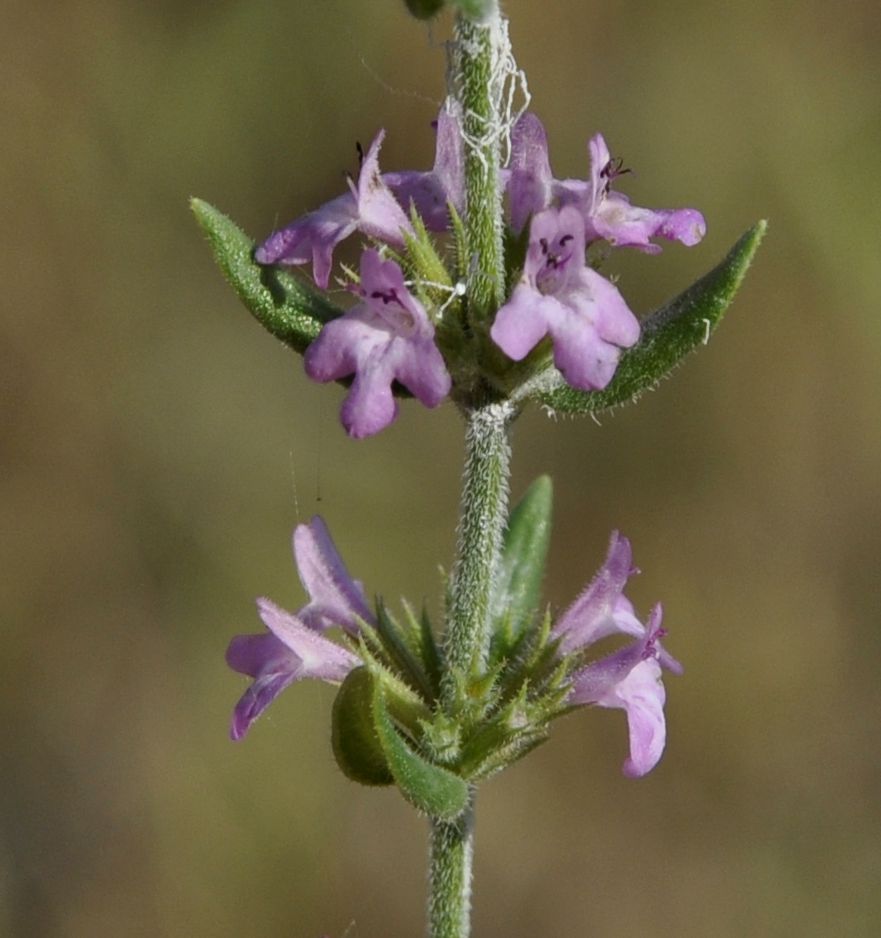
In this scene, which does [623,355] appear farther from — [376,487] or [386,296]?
[376,487]

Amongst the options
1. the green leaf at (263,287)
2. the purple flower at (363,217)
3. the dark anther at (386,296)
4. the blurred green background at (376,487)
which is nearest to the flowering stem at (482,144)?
the purple flower at (363,217)

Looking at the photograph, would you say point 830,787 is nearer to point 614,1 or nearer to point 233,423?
point 233,423

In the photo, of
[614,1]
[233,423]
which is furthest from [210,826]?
[614,1]

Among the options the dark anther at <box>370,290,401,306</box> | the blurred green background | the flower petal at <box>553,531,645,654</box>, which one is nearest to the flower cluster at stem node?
the dark anther at <box>370,290,401,306</box>

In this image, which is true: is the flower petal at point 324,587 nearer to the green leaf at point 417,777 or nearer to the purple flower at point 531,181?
the green leaf at point 417,777

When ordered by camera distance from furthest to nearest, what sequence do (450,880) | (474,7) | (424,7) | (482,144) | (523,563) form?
(523,563) < (450,880) < (482,144) < (424,7) < (474,7)

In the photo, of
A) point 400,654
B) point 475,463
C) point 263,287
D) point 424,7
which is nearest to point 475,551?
point 475,463
